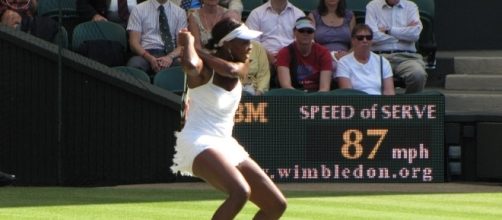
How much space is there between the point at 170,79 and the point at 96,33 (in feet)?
3.90

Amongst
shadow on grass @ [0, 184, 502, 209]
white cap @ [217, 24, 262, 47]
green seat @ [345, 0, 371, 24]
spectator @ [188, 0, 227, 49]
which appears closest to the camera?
white cap @ [217, 24, 262, 47]

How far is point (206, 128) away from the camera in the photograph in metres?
8.37

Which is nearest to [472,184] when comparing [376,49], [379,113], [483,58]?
[379,113]

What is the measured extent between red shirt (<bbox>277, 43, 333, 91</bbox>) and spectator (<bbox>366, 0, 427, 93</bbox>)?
3.78ft

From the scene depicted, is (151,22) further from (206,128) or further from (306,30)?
(206,128)

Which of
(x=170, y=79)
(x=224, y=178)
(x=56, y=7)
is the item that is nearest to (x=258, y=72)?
(x=170, y=79)

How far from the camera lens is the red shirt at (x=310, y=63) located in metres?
14.7

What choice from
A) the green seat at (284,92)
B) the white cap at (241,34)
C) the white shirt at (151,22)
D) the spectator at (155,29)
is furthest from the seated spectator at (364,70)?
the white cap at (241,34)

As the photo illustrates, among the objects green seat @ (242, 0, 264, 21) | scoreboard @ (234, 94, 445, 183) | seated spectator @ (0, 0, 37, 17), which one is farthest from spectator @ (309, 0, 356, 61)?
seated spectator @ (0, 0, 37, 17)

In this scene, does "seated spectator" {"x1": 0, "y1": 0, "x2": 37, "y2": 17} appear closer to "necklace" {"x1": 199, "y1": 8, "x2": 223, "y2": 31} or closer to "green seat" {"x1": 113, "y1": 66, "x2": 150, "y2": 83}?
"green seat" {"x1": 113, "y1": 66, "x2": 150, "y2": 83}

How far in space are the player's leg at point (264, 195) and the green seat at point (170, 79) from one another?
618cm

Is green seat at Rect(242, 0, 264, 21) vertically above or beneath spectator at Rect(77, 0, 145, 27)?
beneath

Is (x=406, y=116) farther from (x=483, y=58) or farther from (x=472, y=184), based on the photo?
(x=483, y=58)

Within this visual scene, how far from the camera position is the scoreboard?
45.0 ft
